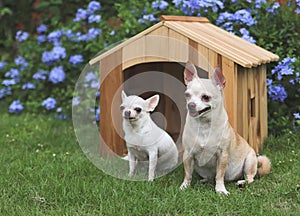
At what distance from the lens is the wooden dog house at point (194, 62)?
3.91 m

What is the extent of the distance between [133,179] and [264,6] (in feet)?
7.97

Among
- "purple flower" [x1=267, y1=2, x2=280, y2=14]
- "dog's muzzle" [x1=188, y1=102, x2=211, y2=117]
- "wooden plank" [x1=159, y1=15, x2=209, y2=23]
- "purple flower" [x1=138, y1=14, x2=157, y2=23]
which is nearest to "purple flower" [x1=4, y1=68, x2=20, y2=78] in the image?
"purple flower" [x1=138, y1=14, x2=157, y2=23]

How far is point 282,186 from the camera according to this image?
3.57 m

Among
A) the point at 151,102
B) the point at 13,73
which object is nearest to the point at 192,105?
the point at 151,102

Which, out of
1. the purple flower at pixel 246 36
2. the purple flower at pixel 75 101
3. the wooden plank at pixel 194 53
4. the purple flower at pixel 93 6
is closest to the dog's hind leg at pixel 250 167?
the wooden plank at pixel 194 53

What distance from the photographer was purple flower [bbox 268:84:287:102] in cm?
492

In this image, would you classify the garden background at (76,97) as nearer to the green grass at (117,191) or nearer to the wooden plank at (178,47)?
the green grass at (117,191)

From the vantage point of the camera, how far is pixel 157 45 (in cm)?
412

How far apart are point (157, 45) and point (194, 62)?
0.33 meters

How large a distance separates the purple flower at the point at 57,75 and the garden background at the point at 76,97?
0.4 inches

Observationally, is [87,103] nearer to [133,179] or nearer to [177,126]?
[177,126]

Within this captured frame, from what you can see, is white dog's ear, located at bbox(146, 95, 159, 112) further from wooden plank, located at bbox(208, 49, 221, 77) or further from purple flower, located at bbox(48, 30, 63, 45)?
purple flower, located at bbox(48, 30, 63, 45)

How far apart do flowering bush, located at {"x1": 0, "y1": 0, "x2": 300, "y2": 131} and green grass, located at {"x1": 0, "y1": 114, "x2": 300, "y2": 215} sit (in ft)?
2.22

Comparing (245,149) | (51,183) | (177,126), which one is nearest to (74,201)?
(51,183)
